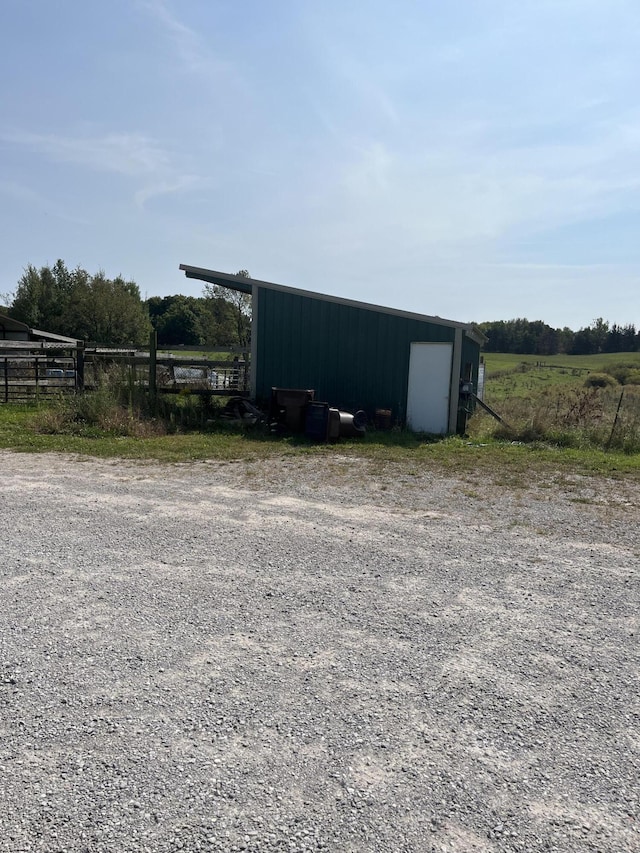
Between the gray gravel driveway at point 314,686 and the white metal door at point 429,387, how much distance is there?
6623mm

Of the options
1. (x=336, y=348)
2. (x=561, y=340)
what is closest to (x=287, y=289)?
(x=336, y=348)

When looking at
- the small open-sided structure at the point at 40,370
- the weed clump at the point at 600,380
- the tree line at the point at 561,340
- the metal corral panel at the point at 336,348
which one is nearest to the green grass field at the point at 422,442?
the metal corral panel at the point at 336,348

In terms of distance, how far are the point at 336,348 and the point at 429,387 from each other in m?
2.22

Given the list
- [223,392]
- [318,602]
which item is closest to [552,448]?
[223,392]

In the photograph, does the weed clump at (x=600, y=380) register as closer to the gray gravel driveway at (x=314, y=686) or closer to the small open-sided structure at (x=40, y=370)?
the small open-sided structure at (x=40, y=370)

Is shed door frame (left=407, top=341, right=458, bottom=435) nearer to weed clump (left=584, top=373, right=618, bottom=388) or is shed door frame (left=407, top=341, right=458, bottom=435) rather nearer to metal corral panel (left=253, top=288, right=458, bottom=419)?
metal corral panel (left=253, top=288, right=458, bottom=419)

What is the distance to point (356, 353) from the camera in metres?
12.5

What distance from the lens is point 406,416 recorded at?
12.3m

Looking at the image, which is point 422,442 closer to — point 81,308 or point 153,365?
point 153,365

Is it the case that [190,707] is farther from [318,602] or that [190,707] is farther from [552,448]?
[552,448]

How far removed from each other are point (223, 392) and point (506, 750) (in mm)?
10715

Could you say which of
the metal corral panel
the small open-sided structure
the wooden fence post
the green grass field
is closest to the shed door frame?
the metal corral panel

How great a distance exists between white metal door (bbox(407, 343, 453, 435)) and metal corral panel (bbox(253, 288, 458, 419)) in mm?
151

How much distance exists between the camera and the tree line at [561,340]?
6262 cm
